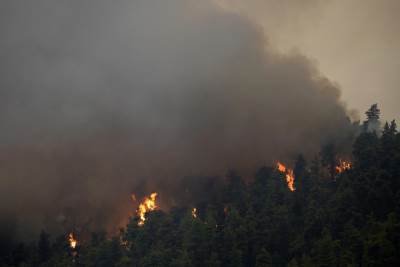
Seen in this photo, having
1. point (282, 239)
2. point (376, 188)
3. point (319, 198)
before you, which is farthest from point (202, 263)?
point (376, 188)

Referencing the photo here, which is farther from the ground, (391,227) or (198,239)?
(198,239)

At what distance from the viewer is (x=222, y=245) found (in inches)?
7520

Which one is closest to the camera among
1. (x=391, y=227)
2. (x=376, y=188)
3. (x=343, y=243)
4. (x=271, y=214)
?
(x=391, y=227)

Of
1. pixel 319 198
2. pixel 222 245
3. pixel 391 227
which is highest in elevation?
Answer: pixel 319 198

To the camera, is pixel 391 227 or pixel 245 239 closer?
pixel 391 227

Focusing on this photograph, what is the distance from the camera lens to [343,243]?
159 m

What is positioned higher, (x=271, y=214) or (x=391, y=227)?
(x=271, y=214)

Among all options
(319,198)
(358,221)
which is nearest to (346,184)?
(319,198)

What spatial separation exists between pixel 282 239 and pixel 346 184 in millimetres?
27192

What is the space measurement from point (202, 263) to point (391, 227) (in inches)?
2522

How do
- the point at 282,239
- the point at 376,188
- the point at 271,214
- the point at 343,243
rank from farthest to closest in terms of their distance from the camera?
the point at 271,214
the point at 282,239
the point at 376,188
the point at 343,243

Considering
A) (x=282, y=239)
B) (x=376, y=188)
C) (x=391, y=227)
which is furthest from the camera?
(x=282, y=239)

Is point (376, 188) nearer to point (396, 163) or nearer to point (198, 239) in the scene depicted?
point (396, 163)

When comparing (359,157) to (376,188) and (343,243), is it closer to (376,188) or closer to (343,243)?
(376,188)
